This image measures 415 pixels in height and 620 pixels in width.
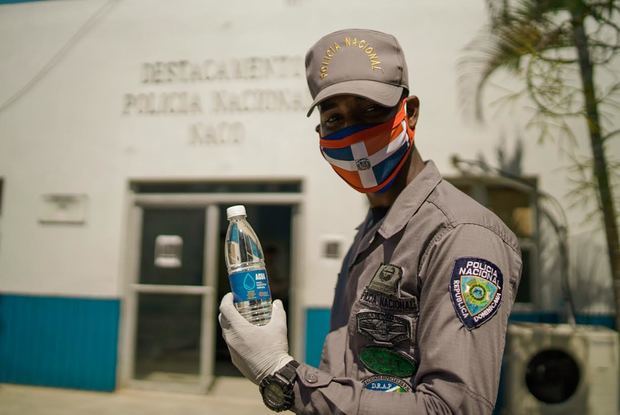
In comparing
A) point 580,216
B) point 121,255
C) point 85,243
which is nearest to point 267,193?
point 121,255

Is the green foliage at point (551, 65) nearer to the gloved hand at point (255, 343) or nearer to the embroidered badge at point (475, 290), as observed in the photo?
the embroidered badge at point (475, 290)

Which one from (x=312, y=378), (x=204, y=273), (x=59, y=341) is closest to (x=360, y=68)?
(x=312, y=378)

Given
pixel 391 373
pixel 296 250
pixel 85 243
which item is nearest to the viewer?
pixel 391 373

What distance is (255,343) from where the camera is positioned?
3.80ft

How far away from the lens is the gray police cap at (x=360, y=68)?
3.97 feet

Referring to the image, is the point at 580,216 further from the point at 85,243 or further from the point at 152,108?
the point at 85,243

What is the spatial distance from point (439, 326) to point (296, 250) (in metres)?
3.85

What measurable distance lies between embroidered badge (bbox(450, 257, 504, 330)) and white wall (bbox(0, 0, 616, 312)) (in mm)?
3609

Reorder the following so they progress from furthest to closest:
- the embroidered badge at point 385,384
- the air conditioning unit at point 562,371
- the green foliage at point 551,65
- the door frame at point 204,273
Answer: the door frame at point 204,273, the air conditioning unit at point 562,371, the green foliage at point 551,65, the embroidered badge at point 385,384

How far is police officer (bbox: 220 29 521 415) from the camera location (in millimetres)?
969

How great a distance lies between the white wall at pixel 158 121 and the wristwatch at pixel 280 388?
3527 mm

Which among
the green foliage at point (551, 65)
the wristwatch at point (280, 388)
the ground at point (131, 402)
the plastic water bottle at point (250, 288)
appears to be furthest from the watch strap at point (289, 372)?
the ground at point (131, 402)

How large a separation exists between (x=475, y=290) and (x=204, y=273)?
431 cm

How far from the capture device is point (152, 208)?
5.23 m
